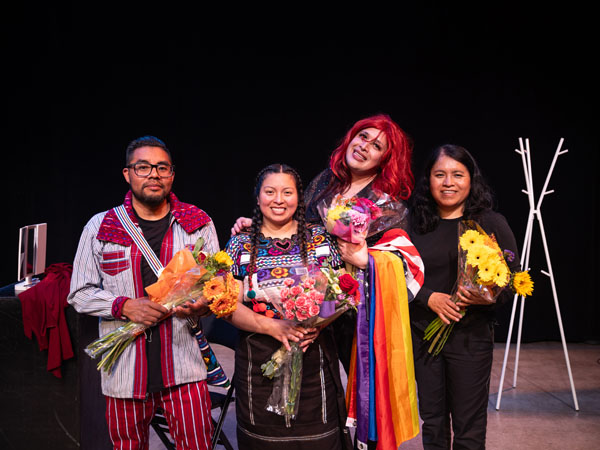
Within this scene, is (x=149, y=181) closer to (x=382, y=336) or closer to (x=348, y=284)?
(x=348, y=284)

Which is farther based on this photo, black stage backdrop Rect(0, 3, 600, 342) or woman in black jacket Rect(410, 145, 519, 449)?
black stage backdrop Rect(0, 3, 600, 342)

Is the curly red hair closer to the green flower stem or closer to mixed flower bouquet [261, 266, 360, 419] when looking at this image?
mixed flower bouquet [261, 266, 360, 419]

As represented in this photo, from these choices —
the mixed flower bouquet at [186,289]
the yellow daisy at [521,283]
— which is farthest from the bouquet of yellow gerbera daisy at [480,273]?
the mixed flower bouquet at [186,289]

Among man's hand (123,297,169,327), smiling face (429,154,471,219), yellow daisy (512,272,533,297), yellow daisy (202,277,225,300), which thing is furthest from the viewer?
smiling face (429,154,471,219)

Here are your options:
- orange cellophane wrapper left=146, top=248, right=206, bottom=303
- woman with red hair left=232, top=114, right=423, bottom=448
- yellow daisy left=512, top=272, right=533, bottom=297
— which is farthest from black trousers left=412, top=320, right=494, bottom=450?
orange cellophane wrapper left=146, top=248, right=206, bottom=303

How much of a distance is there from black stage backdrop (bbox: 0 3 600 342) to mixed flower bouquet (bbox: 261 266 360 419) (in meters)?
3.07

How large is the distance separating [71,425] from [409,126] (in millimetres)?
3778

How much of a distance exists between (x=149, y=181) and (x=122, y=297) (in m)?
0.47

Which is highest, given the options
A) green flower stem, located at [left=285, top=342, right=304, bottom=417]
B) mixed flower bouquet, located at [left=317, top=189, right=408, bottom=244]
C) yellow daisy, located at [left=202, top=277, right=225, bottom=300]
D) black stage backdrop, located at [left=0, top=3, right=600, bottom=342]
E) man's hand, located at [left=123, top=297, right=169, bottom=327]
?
black stage backdrop, located at [left=0, top=3, right=600, bottom=342]

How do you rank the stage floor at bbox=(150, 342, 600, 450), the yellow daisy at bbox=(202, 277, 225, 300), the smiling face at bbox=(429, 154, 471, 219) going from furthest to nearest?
the stage floor at bbox=(150, 342, 600, 450)
the smiling face at bbox=(429, 154, 471, 219)
the yellow daisy at bbox=(202, 277, 225, 300)

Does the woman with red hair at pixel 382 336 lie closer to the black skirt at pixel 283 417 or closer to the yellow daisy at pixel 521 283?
the black skirt at pixel 283 417

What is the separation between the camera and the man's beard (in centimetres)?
195

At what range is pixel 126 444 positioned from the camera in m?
1.91

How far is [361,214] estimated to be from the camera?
6.31 ft
